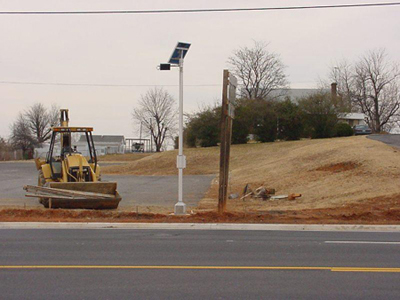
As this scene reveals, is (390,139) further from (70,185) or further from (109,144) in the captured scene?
(109,144)

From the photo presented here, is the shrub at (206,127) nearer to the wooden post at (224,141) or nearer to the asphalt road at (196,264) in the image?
the wooden post at (224,141)

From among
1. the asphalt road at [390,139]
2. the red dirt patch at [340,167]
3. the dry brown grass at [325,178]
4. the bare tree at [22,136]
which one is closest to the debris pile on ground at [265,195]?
the dry brown grass at [325,178]

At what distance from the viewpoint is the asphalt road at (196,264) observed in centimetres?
649

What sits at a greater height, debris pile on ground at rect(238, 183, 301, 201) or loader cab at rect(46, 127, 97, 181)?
loader cab at rect(46, 127, 97, 181)

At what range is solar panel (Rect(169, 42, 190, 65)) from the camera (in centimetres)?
1471

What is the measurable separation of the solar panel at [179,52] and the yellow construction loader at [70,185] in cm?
485

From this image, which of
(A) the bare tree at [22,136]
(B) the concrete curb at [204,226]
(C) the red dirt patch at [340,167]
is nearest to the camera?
(B) the concrete curb at [204,226]

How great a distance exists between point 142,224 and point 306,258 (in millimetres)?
5622

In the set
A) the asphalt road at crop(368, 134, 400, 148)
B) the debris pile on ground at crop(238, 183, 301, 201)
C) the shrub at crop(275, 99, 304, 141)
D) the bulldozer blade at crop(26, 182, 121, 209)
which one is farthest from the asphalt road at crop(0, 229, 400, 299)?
the shrub at crop(275, 99, 304, 141)

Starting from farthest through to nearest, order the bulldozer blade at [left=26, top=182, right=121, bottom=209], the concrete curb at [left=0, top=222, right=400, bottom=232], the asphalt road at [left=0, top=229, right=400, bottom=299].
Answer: the bulldozer blade at [left=26, top=182, right=121, bottom=209] < the concrete curb at [left=0, top=222, right=400, bottom=232] < the asphalt road at [left=0, top=229, right=400, bottom=299]

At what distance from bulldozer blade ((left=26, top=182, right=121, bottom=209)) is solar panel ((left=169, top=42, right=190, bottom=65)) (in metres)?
4.91

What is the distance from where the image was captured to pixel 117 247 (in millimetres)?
9789

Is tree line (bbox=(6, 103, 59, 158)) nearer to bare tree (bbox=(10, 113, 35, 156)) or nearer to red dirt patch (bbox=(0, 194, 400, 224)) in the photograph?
bare tree (bbox=(10, 113, 35, 156))

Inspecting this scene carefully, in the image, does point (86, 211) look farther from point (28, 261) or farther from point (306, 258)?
point (306, 258)
